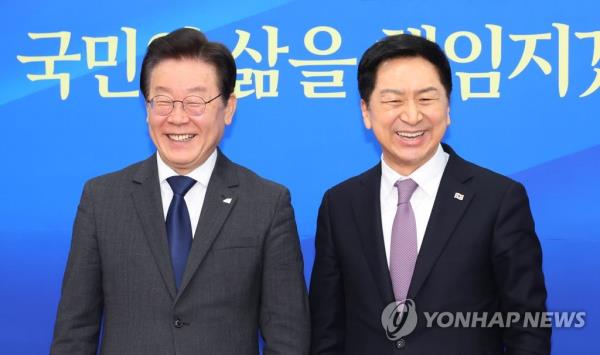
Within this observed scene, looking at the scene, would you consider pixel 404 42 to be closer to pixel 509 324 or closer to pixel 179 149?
pixel 179 149

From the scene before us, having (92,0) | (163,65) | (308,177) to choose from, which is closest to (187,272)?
(163,65)

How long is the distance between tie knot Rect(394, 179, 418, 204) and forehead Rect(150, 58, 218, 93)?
0.56 m

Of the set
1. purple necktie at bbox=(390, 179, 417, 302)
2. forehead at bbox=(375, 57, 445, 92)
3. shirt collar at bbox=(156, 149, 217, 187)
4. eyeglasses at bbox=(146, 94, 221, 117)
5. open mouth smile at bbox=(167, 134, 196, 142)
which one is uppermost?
forehead at bbox=(375, 57, 445, 92)

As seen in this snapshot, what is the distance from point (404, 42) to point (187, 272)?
2.68ft

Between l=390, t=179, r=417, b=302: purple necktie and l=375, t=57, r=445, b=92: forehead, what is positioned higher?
l=375, t=57, r=445, b=92: forehead

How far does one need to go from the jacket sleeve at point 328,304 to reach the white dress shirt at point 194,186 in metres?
0.37

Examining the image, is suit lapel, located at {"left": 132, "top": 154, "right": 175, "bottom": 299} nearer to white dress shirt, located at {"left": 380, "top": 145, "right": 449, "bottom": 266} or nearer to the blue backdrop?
white dress shirt, located at {"left": 380, "top": 145, "right": 449, "bottom": 266}

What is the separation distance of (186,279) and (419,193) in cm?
65

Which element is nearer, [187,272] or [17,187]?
[187,272]

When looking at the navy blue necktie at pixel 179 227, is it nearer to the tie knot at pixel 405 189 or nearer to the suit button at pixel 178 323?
the suit button at pixel 178 323

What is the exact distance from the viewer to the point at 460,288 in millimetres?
1848

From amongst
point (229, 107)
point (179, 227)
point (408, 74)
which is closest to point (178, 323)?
point (179, 227)

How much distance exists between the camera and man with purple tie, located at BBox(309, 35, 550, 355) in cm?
184

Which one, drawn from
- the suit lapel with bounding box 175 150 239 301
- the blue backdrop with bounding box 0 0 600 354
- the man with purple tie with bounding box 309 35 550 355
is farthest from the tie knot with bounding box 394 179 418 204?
the blue backdrop with bounding box 0 0 600 354
